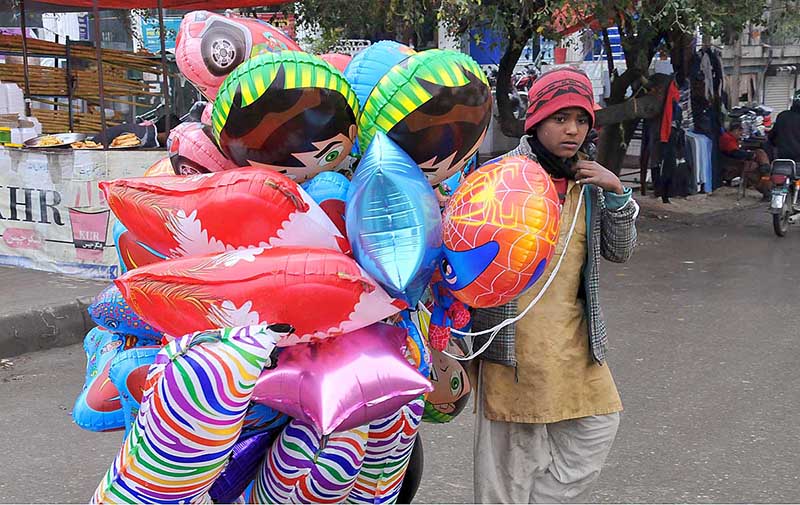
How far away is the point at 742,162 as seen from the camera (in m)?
11.9

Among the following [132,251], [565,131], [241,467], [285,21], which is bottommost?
[241,467]

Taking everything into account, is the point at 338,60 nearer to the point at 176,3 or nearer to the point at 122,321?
the point at 122,321

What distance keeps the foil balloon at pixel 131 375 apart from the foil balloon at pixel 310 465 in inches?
13.7

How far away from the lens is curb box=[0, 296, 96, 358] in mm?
5609

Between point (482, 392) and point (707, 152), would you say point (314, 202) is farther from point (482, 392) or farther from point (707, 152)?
point (707, 152)

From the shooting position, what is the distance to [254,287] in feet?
5.72

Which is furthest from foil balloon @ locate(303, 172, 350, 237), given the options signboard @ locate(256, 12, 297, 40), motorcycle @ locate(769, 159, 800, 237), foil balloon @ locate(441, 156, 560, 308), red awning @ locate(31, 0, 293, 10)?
signboard @ locate(256, 12, 297, 40)

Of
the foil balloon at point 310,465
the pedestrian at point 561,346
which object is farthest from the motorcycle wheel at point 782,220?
the foil balloon at point 310,465

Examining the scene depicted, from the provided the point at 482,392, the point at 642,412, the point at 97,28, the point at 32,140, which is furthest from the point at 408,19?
the point at 482,392

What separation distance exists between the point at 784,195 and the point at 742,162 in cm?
279

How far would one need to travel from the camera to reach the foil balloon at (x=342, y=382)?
1.81 meters

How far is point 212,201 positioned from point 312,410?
0.45 metres

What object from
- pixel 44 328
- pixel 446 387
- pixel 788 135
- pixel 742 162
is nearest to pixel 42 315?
pixel 44 328

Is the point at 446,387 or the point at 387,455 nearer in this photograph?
the point at 387,455
